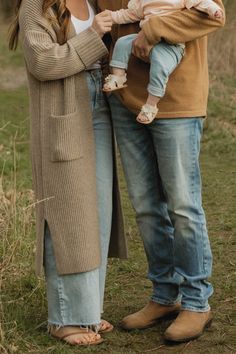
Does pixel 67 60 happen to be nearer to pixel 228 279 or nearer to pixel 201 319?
pixel 201 319

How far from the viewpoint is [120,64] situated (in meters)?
4.20

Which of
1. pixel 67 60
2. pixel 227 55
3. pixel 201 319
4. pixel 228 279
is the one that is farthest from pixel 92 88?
pixel 227 55

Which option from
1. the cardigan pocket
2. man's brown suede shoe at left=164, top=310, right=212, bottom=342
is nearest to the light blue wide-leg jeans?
the cardigan pocket

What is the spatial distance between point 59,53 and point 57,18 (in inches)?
7.6

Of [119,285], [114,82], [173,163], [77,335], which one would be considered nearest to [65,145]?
[114,82]

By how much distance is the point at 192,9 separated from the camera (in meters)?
4.14

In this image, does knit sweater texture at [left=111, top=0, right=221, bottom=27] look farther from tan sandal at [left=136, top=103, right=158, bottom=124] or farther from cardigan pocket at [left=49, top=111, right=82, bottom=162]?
cardigan pocket at [left=49, top=111, right=82, bottom=162]

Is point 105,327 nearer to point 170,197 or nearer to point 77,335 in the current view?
point 77,335

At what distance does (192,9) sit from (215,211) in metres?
3.39

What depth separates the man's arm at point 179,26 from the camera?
4109mm

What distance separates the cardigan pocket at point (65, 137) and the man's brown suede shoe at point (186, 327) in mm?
969

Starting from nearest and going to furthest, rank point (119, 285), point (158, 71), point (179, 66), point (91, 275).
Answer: point (158, 71) < point (179, 66) < point (91, 275) < point (119, 285)

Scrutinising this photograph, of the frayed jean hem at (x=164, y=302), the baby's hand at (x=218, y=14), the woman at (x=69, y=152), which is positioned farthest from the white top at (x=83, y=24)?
the frayed jean hem at (x=164, y=302)

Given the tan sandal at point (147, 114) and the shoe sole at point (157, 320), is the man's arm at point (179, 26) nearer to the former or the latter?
the tan sandal at point (147, 114)
